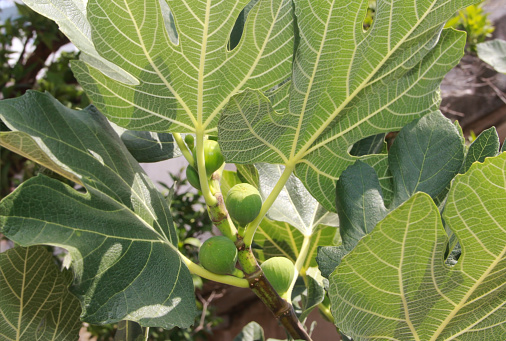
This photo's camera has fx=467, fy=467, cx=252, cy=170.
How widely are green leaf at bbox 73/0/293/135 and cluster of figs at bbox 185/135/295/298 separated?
51mm

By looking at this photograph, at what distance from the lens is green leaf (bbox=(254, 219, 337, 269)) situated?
75 centimetres

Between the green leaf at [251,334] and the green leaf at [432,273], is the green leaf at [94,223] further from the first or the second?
the green leaf at [251,334]

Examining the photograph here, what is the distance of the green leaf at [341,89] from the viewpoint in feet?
1.43

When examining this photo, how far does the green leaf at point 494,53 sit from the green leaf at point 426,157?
1.24 meters

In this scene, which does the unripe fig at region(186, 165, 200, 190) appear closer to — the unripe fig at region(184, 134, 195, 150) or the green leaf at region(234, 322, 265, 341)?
the unripe fig at region(184, 134, 195, 150)

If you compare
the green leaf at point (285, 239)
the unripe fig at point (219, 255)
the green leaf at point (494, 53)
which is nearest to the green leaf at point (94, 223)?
the unripe fig at point (219, 255)

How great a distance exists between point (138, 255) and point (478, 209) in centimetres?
33

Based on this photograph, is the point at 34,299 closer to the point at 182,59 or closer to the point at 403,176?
the point at 182,59

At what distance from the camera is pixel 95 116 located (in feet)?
1.93

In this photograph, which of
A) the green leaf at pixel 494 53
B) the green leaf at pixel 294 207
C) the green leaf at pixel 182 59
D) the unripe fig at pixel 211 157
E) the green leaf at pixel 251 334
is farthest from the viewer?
the green leaf at pixel 494 53

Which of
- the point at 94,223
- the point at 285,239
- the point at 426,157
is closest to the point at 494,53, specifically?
the point at 285,239

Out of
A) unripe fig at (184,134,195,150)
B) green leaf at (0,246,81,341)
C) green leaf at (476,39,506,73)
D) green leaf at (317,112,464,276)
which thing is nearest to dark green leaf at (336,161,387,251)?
green leaf at (317,112,464,276)

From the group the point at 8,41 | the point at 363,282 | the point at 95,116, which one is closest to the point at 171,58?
the point at 95,116

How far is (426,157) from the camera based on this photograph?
0.49 metres
